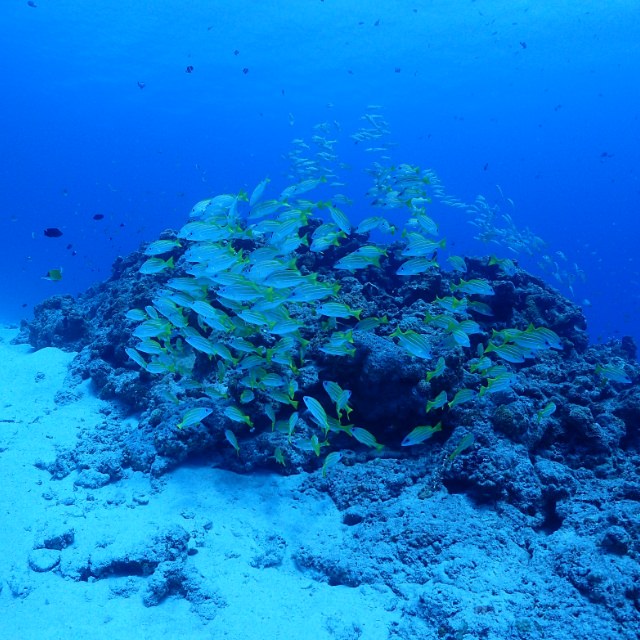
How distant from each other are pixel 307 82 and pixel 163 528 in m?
56.2

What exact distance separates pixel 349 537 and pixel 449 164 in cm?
10609

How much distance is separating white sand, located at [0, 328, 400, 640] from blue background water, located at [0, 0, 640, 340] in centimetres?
→ 1034

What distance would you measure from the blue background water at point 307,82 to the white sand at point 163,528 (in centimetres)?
1034

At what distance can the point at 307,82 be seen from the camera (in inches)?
2071

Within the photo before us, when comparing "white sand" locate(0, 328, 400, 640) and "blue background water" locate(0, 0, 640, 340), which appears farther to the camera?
"blue background water" locate(0, 0, 640, 340)

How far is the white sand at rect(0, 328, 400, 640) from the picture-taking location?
172 inches

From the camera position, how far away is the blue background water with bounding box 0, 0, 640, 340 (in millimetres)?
38094

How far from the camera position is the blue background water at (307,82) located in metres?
38.1

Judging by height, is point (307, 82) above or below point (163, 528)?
above

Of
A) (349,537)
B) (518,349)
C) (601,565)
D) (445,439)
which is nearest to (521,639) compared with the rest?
(601,565)

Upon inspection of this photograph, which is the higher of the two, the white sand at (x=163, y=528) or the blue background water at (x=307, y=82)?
the blue background water at (x=307, y=82)

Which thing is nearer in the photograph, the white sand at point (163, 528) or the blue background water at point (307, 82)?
the white sand at point (163, 528)

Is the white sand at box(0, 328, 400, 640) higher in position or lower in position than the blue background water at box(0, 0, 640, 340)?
lower

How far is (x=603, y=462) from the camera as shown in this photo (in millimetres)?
6168
